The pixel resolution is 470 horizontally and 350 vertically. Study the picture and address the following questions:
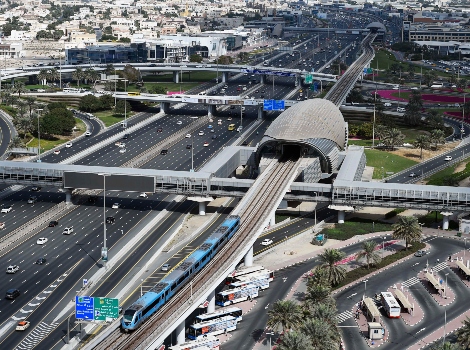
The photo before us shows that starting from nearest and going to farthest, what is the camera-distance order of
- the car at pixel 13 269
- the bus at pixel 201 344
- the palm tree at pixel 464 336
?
1. the palm tree at pixel 464 336
2. the bus at pixel 201 344
3. the car at pixel 13 269

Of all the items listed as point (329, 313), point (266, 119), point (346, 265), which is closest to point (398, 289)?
point (346, 265)

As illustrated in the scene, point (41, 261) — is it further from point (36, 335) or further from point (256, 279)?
point (256, 279)

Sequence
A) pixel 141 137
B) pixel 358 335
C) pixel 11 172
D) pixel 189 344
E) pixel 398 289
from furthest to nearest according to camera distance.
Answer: pixel 141 137 < pixel 11 172 < pixel 398 289 < pixel 358 335 < pixel 189 344

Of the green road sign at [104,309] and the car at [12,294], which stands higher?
the green road sign at [104,309]

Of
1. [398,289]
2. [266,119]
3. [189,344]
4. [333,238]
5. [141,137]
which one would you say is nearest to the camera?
[189,344]

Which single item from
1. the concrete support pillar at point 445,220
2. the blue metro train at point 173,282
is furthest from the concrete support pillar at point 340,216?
the blue metro train at point 173,282

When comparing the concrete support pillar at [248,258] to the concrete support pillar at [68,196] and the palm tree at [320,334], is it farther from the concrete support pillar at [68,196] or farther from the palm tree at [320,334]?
the concrete support pillar at [68,196]

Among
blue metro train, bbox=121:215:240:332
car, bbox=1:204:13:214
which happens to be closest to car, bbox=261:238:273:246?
blue metro train, bbox=121:215:240:332

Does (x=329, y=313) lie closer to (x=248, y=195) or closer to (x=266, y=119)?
(x=248, y=195)
